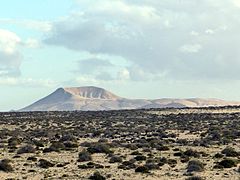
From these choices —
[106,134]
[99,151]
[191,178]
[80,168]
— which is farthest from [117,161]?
[106,134]

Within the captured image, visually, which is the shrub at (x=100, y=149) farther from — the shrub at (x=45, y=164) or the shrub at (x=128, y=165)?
the shrub at (x=45, y=164)

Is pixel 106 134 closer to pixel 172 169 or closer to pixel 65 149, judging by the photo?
pixel 65 149

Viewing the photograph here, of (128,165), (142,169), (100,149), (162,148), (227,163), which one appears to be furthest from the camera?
(162,148)

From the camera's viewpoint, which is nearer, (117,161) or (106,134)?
(117,161)

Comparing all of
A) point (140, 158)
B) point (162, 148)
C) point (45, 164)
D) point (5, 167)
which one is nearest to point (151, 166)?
point (140, 158)

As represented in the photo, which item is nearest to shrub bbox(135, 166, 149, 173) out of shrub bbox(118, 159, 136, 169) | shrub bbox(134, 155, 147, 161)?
shrub bbox(118, 159, 136, 169)

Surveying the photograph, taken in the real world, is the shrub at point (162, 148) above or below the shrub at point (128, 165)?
above

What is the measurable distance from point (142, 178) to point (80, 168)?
16.2 feet

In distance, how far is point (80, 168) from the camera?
31141 millimetres

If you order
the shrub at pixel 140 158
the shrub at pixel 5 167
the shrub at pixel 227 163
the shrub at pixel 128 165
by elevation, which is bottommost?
the shrub at pixel 5 167

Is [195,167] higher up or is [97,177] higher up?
[195,167]

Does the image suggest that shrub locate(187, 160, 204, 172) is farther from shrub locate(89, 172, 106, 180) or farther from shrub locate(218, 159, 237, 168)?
shrub locate(89, 172, 106, 180)

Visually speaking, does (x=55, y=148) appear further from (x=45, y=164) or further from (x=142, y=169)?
(x=142, y=169)

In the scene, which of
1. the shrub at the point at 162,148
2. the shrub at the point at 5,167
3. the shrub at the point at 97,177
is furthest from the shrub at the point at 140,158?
the shrub at the point at 5,167
